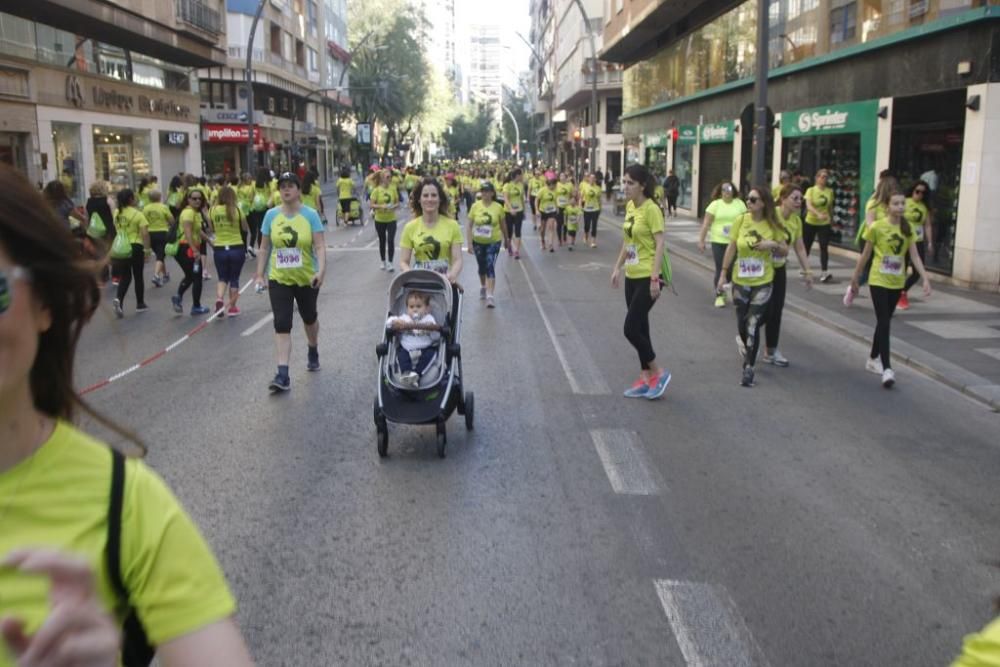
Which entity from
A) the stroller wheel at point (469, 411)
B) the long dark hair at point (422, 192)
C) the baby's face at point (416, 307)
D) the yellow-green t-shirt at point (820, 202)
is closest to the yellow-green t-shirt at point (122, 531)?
the baby's face at point (416, 307)

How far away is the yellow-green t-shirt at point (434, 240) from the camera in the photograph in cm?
925

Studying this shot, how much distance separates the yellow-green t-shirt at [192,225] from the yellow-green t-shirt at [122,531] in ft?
41.3

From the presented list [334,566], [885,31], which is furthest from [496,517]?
[885,31]

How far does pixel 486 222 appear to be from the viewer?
14.5m

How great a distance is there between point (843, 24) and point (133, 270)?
50.8 feet

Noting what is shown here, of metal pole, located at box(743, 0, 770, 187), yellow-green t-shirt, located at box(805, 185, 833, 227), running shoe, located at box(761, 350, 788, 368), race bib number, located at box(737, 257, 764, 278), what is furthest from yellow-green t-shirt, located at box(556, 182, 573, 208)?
race bib number, located at box(737, 257, 764, 278)

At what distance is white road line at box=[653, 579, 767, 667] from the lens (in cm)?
397

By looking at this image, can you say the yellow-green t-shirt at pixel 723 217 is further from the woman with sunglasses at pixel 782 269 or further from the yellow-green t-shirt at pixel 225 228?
the yellow-green t-shirt at pixel 225 228

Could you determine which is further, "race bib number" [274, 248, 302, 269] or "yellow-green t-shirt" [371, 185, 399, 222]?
"yellow-green t-shirt" [371, 185, 399, 222]

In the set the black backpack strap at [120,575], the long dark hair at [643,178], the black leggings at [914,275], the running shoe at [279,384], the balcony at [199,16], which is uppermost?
the balcony at [199,16]

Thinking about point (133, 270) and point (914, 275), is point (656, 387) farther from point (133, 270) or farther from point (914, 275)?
point (133, 270)

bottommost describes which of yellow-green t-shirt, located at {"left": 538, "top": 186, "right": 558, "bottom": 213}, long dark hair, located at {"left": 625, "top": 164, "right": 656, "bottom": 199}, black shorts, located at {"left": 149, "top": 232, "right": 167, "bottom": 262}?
black shorts, located at {"left": 149, "top": 232, "right": 167, "bottom": 262}

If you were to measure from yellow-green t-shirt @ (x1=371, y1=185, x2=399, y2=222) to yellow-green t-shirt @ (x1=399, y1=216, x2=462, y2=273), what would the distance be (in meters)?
9.04

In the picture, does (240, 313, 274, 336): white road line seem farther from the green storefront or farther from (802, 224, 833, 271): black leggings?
the green storefront
